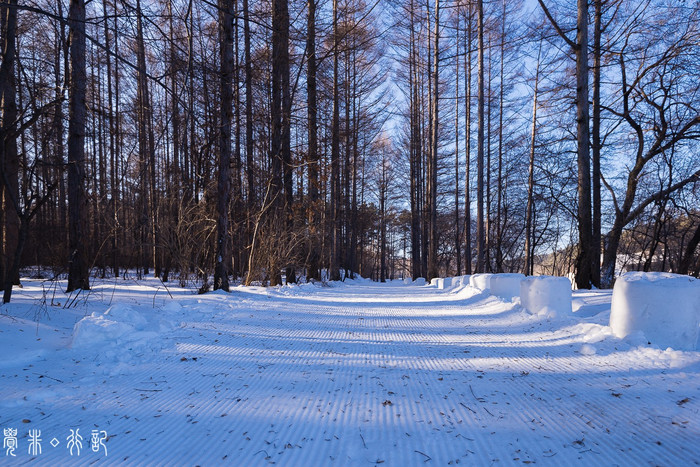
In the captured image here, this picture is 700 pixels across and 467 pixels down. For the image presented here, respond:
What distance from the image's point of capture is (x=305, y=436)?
2045 mm

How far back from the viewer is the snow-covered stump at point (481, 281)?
980cm

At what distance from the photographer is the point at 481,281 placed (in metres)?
10.5

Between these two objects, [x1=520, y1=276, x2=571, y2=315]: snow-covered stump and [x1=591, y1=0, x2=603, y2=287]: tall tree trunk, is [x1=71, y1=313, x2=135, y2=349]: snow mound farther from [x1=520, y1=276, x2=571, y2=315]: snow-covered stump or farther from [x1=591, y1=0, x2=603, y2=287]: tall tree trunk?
[x1=591, y1=0, x2=603, y2=287]: tall tree trunk

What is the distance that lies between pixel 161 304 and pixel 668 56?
54.2 ft

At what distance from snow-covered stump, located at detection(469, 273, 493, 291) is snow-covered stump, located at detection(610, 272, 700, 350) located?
5.50 meters

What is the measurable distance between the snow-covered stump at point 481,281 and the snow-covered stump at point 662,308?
550 cm

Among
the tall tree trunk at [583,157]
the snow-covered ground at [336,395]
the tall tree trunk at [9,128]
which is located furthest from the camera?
the tall tree trunk at [583,157]

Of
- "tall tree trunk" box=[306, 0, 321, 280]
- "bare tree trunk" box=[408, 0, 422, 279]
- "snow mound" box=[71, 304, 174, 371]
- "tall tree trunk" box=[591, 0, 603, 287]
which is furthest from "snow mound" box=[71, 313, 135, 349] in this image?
"bare tree trunk" box=[408, 0, 422, 279]

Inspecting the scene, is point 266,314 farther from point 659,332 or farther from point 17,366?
point 659,332

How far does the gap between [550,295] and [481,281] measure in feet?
16.3

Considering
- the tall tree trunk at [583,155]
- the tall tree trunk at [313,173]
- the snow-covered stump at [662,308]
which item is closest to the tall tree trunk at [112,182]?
the snow-covered stump at [662,308]

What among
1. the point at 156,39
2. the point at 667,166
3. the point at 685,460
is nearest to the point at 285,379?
the point at 685,460

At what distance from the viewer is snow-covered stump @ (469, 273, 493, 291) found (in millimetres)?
9802

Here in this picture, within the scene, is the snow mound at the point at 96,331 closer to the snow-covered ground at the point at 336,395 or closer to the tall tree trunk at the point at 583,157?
A: the snow-covered ground at the point at 336,395
